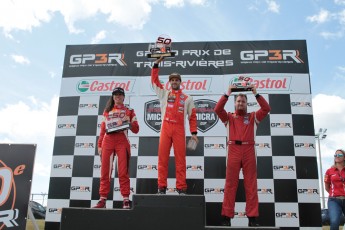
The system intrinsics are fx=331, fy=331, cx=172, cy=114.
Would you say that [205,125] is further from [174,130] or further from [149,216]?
[149,216]

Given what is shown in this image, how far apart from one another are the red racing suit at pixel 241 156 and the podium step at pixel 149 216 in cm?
70

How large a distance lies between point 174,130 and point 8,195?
194 centimetres

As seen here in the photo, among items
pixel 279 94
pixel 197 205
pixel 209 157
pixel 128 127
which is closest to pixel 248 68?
pixel 279 94

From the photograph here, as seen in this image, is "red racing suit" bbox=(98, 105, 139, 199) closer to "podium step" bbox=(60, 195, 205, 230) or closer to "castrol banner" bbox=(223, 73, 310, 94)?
"podium step" bbox=(60, 195, 205, 230)

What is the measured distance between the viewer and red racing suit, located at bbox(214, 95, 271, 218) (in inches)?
128

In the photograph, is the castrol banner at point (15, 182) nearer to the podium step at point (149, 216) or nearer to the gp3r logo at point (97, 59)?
the podium step at point (149, 216)

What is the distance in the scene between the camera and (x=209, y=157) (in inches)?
172

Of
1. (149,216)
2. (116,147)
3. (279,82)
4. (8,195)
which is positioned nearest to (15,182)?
(8,195)

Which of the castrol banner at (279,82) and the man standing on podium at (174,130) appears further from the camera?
the castrol banner at (279,82)

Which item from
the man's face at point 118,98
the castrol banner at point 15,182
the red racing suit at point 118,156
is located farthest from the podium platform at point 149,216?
the man's face at point 118,98

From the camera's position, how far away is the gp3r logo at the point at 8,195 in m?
3.49

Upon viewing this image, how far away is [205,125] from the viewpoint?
4445mm

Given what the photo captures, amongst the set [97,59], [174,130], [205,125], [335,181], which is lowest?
[335,181]

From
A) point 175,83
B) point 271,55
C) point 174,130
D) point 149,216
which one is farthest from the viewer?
point 271,55
